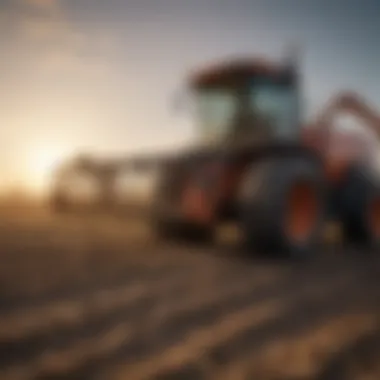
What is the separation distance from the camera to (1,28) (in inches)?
93.6

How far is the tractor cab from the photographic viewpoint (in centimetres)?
250

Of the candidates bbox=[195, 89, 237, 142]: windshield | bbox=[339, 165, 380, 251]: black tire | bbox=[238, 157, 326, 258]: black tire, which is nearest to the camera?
bbox=[238, 157, 326, 258]: black tire

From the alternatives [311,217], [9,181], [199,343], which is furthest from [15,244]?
[199,343]

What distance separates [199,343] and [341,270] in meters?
0.97

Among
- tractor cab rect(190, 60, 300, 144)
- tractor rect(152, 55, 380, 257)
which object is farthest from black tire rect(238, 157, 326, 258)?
tractor cab rect(190, 60, 300, 144)

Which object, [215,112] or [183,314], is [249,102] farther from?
[183,314]

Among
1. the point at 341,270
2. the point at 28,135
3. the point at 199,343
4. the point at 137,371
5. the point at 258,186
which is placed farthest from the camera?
the point at 28,135

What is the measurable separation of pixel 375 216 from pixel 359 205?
16 centimetres

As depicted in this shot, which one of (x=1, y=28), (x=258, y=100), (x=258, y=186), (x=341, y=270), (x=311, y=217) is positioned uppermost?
(x=1, y=28)

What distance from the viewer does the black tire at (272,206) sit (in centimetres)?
228

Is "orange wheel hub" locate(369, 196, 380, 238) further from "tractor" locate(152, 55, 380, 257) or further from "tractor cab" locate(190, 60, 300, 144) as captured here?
"tractor cab" locate(190, 60, 300, 144)

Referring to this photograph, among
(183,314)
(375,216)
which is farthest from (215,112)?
(183,314)

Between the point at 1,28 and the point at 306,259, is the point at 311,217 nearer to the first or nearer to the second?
the point at 306,259

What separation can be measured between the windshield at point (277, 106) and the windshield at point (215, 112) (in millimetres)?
93
